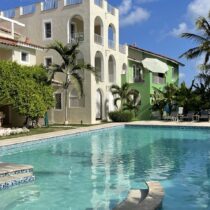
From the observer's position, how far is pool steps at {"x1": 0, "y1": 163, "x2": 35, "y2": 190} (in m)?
9.34

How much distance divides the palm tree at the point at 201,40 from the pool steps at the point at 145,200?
2097cm

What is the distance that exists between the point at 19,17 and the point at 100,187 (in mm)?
26968

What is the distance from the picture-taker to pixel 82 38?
1192 inches

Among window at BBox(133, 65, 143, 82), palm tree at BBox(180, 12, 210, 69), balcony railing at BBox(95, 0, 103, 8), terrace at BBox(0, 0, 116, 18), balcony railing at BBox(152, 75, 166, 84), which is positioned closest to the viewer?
palm tree at BBox(180, 12, 210, 69)

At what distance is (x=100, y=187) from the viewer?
9328 millimetres

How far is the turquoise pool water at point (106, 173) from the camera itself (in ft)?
26.6

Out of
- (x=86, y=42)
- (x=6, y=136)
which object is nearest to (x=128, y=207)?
(x=6, y=136)

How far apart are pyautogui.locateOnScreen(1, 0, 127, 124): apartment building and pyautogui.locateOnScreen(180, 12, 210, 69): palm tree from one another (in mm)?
7544

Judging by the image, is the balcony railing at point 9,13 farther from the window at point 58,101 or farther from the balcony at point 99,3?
the window at point 58,101

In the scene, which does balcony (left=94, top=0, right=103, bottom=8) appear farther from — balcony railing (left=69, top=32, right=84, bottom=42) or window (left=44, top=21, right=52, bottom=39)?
window (left=44, top=21, right=52, bottom=39)

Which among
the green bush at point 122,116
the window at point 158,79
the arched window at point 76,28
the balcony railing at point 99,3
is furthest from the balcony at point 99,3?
the green bush at point 122,116

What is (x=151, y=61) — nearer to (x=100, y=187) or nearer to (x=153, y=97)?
(x=153, y=97)

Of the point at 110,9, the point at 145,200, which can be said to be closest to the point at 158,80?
the point at 110,9

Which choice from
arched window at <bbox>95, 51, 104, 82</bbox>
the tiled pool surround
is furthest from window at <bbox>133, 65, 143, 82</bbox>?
the tiled pool surround
